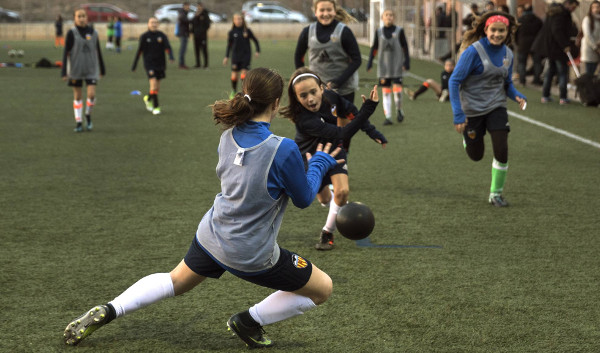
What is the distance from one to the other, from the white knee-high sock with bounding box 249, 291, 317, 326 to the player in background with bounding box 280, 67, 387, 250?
170 cm

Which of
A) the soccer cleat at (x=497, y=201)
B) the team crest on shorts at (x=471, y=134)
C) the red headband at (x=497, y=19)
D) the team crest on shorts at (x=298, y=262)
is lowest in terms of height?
the soccer cleat at (x=497, y=201)

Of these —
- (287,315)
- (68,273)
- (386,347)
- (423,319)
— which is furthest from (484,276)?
(68,273)

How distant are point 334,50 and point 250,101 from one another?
600cm

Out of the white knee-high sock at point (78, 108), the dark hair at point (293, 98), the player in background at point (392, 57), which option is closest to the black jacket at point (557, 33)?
the player in background at point (392, 57)

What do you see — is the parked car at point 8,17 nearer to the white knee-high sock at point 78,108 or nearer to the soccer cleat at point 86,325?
the white knee-high sock at point 78,108

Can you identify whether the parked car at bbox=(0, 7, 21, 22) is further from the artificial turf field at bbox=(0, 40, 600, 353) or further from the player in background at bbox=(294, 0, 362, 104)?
the player in background at bbox=(294, 0, 362, 104)

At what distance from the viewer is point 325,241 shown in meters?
7.32

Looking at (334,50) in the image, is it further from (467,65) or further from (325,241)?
(325,241)

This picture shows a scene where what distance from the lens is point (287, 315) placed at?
15.9 feet

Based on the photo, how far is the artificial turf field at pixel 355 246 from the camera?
17.2 ft

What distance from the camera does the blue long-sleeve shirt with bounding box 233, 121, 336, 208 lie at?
4.41 m

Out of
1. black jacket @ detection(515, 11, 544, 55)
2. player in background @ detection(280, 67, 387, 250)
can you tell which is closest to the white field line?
black jacket @ detection(515, 11, 544, 55)

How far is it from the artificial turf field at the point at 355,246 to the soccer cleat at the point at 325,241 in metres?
0.11

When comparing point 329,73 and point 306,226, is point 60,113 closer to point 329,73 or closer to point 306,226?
point 329,73
